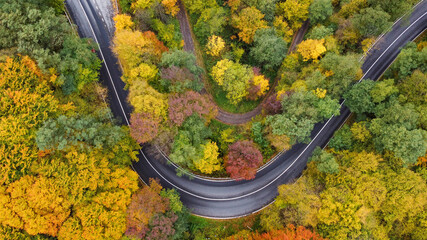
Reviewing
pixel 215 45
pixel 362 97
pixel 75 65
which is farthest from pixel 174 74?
pixel 362 97

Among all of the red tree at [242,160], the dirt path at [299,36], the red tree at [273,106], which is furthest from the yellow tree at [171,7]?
the red tree at [242,160]

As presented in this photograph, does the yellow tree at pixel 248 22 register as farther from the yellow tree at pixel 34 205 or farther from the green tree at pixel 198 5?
the yellow tree at pixel 34 205

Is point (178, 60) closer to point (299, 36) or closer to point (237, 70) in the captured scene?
point (237, 70)

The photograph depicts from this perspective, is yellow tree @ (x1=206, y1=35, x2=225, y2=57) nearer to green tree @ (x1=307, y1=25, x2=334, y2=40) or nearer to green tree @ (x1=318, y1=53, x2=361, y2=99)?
green tree @ (x1=307, y1=25, x2=334, y2=40)

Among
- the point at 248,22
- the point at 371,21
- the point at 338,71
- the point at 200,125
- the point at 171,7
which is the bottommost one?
the point at 200,125

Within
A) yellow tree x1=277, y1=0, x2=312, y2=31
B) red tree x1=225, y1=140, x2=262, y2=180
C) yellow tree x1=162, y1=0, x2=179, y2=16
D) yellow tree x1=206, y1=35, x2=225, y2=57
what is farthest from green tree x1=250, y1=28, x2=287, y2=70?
red tree x1=225, y1=140, x2=262, y2=180

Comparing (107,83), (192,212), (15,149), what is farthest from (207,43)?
(15,149)
